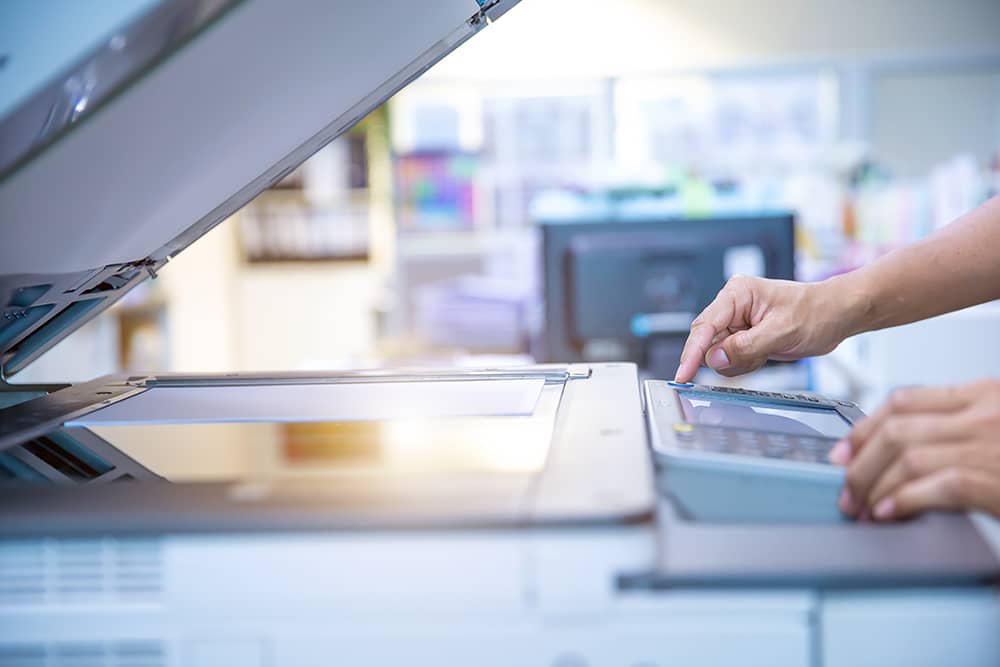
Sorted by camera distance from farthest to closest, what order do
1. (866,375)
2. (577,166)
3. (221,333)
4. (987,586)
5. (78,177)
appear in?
1. (221,333)
2. (577,166)
3. (866,375)
4. (78,177)
5. (987,586)

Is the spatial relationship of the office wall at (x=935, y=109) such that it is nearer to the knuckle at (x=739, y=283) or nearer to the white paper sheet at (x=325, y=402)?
the knuckle at (x=739, y=283)

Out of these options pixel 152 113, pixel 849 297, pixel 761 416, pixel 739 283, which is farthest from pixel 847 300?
pixel 152 113

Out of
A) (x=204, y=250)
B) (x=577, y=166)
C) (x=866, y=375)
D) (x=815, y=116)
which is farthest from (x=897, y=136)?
(x=204, y=250)

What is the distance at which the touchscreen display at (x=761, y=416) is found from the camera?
604 millimetres

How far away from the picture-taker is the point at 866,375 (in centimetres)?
200

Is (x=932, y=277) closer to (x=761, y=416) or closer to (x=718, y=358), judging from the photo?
(x=718, y=358)

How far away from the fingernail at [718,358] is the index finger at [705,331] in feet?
0.03

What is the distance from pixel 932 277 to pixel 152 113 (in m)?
0.70

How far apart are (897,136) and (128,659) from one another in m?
4.92

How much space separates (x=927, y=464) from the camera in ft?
1.52

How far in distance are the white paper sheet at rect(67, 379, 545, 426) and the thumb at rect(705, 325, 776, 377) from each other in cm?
19

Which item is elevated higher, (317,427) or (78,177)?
(78,177)

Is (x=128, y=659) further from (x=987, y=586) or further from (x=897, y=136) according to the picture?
(x=897, y=136)

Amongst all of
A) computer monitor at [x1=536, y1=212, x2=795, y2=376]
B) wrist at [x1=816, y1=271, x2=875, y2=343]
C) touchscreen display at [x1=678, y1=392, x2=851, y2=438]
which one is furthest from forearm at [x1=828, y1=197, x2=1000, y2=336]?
computer monitor at [x1=536, y1=212, x2=795, y2=376]
